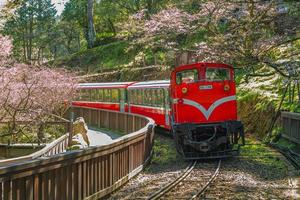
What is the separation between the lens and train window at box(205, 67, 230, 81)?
624 inches

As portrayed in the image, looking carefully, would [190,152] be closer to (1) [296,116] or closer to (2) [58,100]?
(1) [296,116]

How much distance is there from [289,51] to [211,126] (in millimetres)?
12849

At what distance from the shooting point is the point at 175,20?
2523 cm

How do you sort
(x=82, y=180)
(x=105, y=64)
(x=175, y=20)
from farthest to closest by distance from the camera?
1. (x=105, y=64)
2. (x=175, y=20)
3. (x=82, y=180)

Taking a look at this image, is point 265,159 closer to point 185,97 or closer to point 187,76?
point 185,97

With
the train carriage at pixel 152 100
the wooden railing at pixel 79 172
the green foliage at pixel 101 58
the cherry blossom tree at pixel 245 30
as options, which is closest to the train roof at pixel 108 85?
the train carriage at pixel 152 100

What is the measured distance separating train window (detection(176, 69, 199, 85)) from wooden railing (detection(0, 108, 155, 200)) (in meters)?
2.35

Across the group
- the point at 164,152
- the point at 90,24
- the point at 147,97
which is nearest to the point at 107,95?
the point at 147,97

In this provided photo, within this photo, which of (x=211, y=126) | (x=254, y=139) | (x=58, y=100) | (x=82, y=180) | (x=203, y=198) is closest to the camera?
(x=82, y=180)

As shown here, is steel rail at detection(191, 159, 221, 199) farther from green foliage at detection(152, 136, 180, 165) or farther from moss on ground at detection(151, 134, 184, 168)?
green foliage at detection(152, 136, 180, 165)

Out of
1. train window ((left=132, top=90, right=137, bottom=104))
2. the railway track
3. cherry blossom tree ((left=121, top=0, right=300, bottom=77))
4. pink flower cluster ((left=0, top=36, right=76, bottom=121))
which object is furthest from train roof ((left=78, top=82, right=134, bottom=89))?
the railway track

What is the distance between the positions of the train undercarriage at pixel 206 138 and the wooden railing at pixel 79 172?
132cm

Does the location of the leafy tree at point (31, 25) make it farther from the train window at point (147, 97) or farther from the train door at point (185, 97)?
the train door at point (185, 97)

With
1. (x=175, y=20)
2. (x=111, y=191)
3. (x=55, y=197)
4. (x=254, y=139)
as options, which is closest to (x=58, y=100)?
(x=175, y=20)
